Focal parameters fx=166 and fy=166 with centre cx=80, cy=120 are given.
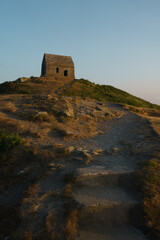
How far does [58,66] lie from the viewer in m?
41.2

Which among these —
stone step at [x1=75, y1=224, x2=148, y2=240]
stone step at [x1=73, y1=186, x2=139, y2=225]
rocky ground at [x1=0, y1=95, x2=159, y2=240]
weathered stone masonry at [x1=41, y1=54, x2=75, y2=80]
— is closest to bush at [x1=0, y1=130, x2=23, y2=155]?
rocky ground at [x1=0, y1=95, x2=159, y2=240]

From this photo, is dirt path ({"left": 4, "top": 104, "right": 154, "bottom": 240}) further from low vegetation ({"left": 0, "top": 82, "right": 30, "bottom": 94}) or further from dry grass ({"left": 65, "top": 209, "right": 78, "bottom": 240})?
low vegetation ({"left": 0, "top": 82, "right": 30, "bottom": 94})

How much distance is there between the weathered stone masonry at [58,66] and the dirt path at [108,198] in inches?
1361

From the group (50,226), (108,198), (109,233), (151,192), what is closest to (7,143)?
(50,226)

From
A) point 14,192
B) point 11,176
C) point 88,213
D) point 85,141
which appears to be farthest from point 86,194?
point 85,141

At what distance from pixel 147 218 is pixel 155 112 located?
749 inches

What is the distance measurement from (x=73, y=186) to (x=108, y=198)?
4.63 feet

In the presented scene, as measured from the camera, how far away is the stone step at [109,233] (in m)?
5.12

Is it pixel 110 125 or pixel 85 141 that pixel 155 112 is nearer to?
pixel 110 125

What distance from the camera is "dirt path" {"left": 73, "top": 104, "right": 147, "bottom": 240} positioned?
5.32 m

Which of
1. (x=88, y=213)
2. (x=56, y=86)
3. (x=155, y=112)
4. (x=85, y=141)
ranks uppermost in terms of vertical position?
(x=56, y=86)

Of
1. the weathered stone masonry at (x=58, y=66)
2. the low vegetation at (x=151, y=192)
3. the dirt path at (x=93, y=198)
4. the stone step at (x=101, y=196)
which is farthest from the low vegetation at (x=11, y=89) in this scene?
the low vegetation at (x=151, y=192)

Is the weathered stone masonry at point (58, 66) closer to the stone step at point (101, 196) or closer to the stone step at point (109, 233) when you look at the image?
the stone step at point (101, 196)

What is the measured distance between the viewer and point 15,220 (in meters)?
5.41
